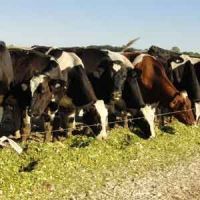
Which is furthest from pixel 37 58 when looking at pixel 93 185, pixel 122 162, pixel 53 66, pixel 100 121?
pixel 93 185

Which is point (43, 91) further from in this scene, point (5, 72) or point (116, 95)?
point (116, 95)

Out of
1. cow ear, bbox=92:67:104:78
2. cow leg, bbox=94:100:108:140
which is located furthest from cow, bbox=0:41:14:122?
cow ear, bbox=92:67:104:78

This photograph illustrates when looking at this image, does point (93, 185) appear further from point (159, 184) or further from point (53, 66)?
point (53, 66)

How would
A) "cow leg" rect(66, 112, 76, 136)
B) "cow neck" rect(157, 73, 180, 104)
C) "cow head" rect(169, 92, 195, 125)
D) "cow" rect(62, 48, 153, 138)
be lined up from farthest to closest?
"cow head" rect(169, 92, 195, 125) < "cow neck" rect(157, 73, 180, 104) < "cow" rect(62, 48, 153, 138) < "cow leg" rect(66, 112, 76, 136)

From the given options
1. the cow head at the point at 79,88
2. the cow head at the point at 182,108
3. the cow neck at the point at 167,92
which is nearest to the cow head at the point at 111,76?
the cow head at the point at 79,88

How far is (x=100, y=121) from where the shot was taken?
1336cm

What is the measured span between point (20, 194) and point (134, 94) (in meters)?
6.15

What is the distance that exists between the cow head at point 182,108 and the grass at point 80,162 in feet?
3.89

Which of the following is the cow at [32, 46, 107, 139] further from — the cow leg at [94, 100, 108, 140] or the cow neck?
the cow neck

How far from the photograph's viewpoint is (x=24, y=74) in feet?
40.8

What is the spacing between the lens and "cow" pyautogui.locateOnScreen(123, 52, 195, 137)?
50.0ft

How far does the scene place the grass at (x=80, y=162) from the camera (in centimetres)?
938

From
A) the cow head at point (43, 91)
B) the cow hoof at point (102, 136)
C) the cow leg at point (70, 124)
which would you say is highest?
the cow head at point (43, 91)

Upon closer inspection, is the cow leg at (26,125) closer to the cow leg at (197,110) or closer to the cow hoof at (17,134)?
the cow hoof at (17,134)
